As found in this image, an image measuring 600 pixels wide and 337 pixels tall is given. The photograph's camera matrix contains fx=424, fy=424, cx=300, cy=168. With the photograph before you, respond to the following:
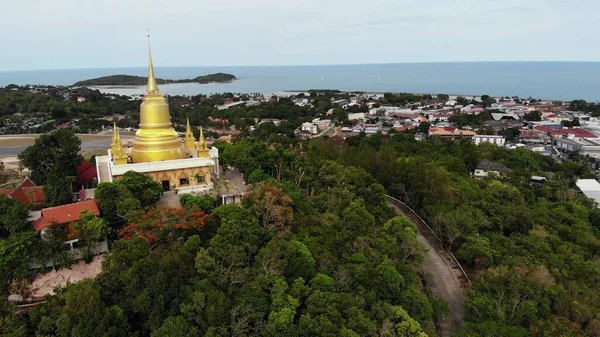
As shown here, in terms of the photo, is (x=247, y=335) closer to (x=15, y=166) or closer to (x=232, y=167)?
(x=232, y=167)

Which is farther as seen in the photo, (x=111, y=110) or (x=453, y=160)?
(x=111, y=110)

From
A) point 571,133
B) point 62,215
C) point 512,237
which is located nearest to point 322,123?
point 571,133

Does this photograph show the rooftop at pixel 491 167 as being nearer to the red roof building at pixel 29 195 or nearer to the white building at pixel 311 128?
the white building at pixel 311 128

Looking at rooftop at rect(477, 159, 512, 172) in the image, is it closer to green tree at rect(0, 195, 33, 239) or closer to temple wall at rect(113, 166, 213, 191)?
temple wall at rect(113, 166, 213, 191)

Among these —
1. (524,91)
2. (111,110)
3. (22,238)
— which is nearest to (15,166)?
(22,238)

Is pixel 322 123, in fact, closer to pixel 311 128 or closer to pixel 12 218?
pixel 311 128

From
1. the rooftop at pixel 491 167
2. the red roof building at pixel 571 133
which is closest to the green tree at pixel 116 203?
the rooftop at pixel 491 167

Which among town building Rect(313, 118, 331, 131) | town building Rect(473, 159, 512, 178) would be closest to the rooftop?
town building Rect(473, 159, 512, 178)
